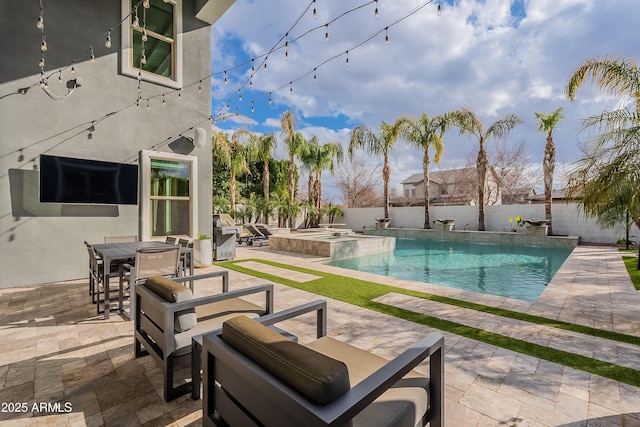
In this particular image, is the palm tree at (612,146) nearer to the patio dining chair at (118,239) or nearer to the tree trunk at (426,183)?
the patio dining chair at (118,239)

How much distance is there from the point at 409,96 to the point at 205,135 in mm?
14670

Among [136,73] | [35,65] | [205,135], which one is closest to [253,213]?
[205,135]

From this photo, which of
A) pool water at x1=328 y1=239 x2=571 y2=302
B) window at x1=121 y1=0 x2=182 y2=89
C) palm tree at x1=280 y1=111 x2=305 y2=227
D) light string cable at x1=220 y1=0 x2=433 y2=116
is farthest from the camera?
palm tree at x1=280 y1=111 x2=305 y2=227

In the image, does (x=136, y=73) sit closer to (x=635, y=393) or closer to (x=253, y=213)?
(x=635, y=393)

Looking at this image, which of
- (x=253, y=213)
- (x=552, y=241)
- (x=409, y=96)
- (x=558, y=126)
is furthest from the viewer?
(x=409, y=96)

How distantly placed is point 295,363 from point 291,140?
647 inches

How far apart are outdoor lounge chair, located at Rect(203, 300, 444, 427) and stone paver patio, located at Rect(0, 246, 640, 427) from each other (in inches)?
25.0

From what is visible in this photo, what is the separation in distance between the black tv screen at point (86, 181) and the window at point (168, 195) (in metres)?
0.30

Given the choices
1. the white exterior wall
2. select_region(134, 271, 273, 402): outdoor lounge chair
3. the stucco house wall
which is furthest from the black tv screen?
the white exterior wall

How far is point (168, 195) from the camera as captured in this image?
717 centimetres

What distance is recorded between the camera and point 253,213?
17016mm

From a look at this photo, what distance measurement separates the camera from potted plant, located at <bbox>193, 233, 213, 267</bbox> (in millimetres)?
7090

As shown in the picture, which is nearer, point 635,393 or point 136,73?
point 635,393

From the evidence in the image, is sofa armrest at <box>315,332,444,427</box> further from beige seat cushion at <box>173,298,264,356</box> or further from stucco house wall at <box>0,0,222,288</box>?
stucco house wall at <box>0,0,222,288</box>
